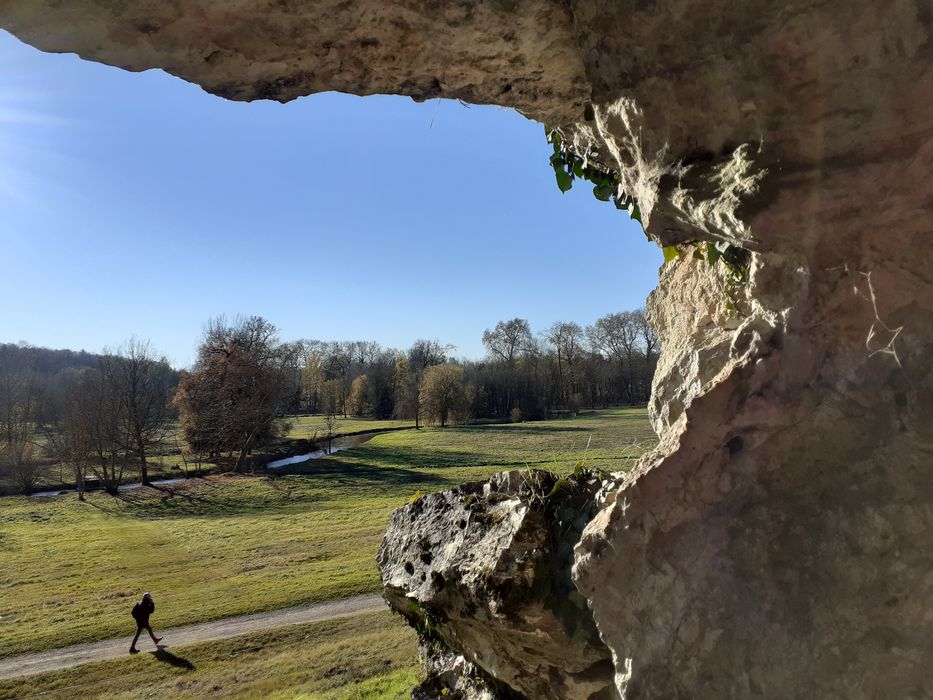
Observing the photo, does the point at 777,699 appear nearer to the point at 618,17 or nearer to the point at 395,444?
the point at 618,17

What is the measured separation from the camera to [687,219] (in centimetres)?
304

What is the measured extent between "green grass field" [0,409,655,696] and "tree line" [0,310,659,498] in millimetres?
4373

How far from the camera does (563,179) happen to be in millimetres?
4676

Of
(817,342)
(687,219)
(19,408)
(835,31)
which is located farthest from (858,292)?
(19,408)

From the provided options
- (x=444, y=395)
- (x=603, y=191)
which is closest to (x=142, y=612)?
(x=603, y=191)

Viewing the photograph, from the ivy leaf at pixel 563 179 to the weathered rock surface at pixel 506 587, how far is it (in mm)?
2381

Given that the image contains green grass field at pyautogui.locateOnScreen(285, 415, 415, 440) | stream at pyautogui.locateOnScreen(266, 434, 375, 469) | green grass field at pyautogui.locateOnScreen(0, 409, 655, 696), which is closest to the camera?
green grass field at pyautogui.locateOnScreen(0, 409, 655, 696)

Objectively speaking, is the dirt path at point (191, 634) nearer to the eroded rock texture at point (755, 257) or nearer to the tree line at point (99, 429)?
the eroded rock texture at point (755, 257)

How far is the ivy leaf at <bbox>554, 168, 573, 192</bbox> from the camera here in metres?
4.64

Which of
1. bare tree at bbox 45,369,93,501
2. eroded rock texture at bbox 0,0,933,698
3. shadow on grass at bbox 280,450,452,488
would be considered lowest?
shadow on grass at bbox 280,450,452,488

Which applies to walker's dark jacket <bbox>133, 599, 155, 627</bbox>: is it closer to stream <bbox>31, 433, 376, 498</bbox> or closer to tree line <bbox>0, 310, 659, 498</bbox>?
tree line <bbox>0, 310, 659, 498</bbox>

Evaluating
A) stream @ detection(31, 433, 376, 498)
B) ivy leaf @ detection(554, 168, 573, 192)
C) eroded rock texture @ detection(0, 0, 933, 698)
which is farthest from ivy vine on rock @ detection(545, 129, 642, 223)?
stream @ detection(31, 433, 376, 498)

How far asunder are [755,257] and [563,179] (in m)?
2.06

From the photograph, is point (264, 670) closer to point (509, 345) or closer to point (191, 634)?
point (191, 634)
